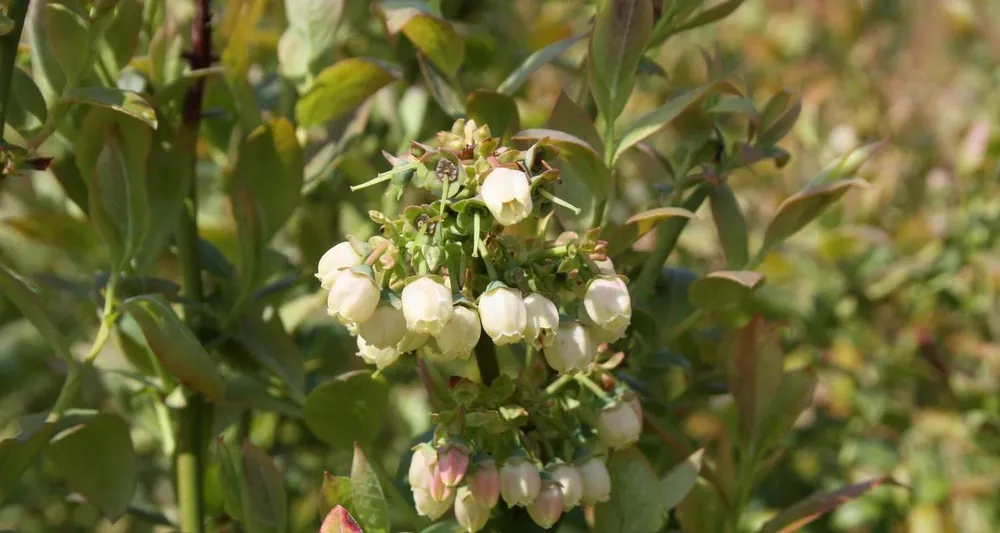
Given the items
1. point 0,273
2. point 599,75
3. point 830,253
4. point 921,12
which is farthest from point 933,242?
point 921,12

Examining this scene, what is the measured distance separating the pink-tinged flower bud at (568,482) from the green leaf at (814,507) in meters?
0.25

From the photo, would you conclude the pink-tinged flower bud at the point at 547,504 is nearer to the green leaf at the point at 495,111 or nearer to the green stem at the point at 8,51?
the green leaf at the point at 495,111

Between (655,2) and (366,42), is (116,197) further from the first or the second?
(366,42)

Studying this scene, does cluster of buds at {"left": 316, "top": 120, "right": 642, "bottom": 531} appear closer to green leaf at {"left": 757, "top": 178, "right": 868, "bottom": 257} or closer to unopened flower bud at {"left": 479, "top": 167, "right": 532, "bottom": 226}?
unopened flower bud at {"left": 479, "top": 167, "right": 532, "bottom": 226}

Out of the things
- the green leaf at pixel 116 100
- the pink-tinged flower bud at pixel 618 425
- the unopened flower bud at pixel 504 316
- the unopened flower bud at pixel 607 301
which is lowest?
the pink-tinged flower bud at pixel 618 425

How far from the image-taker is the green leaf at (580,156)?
0.68 meters

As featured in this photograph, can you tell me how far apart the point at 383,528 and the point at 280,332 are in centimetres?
27

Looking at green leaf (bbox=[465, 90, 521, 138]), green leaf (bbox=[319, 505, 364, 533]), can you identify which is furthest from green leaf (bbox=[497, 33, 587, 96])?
green leaf (bbox=[319, 505, 364, 533])

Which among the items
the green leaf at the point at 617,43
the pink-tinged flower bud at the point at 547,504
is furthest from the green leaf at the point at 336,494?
the green leaf at the point at 617,43

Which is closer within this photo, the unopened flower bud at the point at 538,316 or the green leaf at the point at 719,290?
the unopened flower bud at the point at 538,316

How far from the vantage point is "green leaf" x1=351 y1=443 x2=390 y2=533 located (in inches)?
26.6

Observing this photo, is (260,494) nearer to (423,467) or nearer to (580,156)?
(423,467)

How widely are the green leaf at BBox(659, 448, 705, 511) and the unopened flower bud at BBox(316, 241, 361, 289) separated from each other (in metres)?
0.30

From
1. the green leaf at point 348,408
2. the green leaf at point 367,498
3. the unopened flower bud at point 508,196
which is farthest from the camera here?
the green leaf at point 348,408
